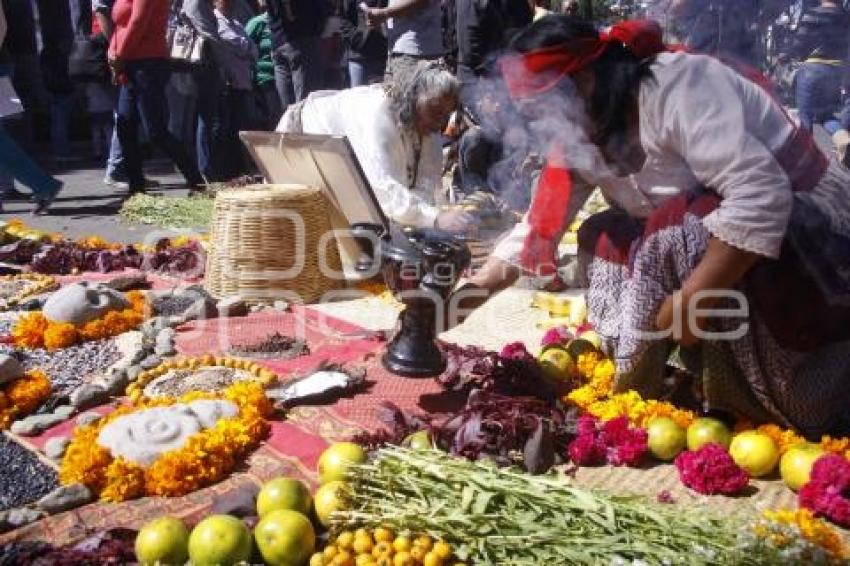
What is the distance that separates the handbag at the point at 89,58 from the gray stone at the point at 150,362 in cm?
549

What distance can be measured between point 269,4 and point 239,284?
3.89m

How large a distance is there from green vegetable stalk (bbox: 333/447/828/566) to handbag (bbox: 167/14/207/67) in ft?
21.8

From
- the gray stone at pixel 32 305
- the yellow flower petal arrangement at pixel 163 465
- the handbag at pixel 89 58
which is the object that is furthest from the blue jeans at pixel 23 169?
the yellow flower petal arrangement at pixel 163 465

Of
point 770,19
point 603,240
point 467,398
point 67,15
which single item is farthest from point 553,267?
point 67,15

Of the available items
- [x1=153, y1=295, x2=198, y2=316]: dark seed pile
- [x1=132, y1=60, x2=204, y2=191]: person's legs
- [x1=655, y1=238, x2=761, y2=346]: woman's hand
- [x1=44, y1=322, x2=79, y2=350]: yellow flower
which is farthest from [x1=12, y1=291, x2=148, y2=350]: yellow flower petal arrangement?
[x1=132, y1=60, x2=204, y2=191]: person's legs

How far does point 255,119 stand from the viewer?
933 cm

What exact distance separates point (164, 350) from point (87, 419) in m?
0.80

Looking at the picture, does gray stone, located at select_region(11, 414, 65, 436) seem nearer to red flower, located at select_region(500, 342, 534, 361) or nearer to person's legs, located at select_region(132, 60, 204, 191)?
red flower, located at select_region(500, 342, 534, 361)

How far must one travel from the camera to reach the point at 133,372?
3535 millimetres

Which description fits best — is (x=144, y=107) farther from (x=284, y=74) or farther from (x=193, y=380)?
(x=193, y=380)

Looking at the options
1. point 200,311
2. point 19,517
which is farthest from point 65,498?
point 200,311

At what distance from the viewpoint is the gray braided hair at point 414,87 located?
15.0ft

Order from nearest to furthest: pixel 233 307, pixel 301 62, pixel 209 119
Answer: pixel 233 307 → pixel 301 62 → pixel 209 119

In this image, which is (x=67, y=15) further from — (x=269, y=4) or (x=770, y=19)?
(x=770, y=19)
